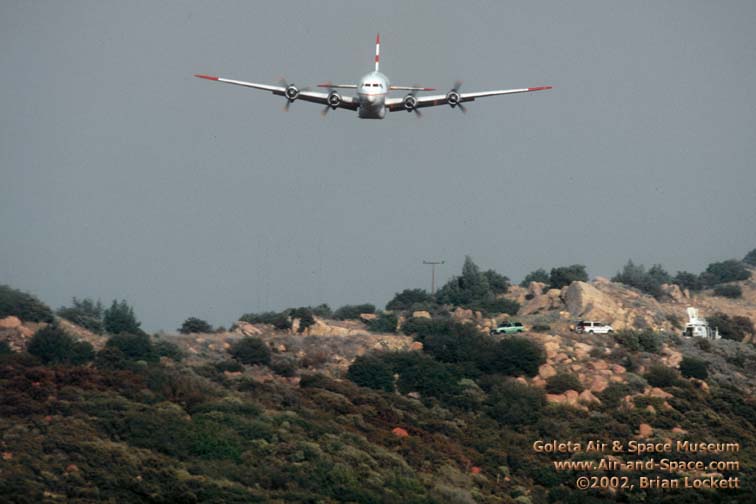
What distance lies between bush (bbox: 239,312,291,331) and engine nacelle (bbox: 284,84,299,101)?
1159 inches

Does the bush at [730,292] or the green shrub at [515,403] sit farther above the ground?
the bush at [730,292]

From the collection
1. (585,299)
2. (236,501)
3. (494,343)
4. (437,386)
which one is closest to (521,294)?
(585,299)

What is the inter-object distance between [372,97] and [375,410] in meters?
18.5

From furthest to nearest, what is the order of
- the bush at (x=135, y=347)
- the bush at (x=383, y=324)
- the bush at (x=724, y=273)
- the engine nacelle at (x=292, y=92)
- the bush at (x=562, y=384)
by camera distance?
the bush at (x=724, y=273) → the bush at (x=383, y=324) → the bush at (x=135, y=347) → the bush at (x=562, y=384) → the engine nacelle at (x=292, y=92)

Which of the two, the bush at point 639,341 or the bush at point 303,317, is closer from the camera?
the bush at point 639,341

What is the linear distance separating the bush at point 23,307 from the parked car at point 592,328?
122 ft

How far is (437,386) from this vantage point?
89.9 m

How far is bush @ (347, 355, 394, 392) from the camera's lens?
8969cm

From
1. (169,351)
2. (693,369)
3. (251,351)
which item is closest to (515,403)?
(693,369)

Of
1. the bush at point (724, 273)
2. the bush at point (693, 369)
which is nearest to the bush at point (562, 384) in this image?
the bush at point (693, 369)

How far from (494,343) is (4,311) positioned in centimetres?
3383

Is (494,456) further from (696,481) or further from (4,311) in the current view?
(4,311)

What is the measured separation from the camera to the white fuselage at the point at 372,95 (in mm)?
75188

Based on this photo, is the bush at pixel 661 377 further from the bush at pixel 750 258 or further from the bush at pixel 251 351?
the bush at pixel 750 258
